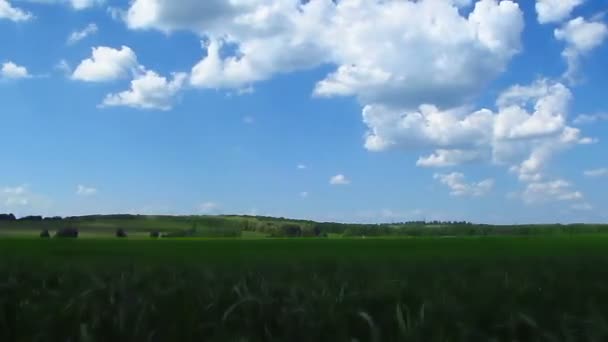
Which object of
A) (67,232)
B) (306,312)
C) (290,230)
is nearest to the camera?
(306,312)

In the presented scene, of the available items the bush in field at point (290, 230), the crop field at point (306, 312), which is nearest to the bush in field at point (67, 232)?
the bush in field at point (290, 230)

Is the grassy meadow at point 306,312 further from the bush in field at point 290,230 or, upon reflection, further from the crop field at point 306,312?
the bush in field at point 290,230

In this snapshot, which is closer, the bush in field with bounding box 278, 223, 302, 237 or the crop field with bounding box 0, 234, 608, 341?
the crop field with bounding box 0, 234, 608, 341

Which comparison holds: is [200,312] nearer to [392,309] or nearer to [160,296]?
[160,296]

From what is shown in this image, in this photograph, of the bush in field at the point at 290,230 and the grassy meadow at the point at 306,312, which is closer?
the grassy meadow at the point at 306,312

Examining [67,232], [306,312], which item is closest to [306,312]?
[306,312]

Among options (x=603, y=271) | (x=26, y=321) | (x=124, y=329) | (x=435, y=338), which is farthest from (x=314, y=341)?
(x=603, y=271)

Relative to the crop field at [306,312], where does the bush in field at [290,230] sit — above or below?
above

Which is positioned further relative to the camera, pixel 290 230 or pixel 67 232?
pixel 290 230

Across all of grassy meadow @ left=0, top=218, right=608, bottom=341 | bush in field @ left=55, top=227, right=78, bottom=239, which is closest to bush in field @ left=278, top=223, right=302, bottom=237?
bush in field @ left=55, top=227, right=78, bottom=239

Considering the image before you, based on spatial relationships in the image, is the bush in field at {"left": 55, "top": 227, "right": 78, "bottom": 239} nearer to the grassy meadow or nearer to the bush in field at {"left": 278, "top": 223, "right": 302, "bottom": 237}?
the bush in field at {"left": 278, "top": 223, "right": 302, "bottom": 237}

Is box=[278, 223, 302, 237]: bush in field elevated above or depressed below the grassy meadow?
above

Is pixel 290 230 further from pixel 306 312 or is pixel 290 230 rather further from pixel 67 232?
pixel 306 312

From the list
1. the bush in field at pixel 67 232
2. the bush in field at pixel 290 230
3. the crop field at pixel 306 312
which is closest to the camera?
the crop field at pixel 306 312
